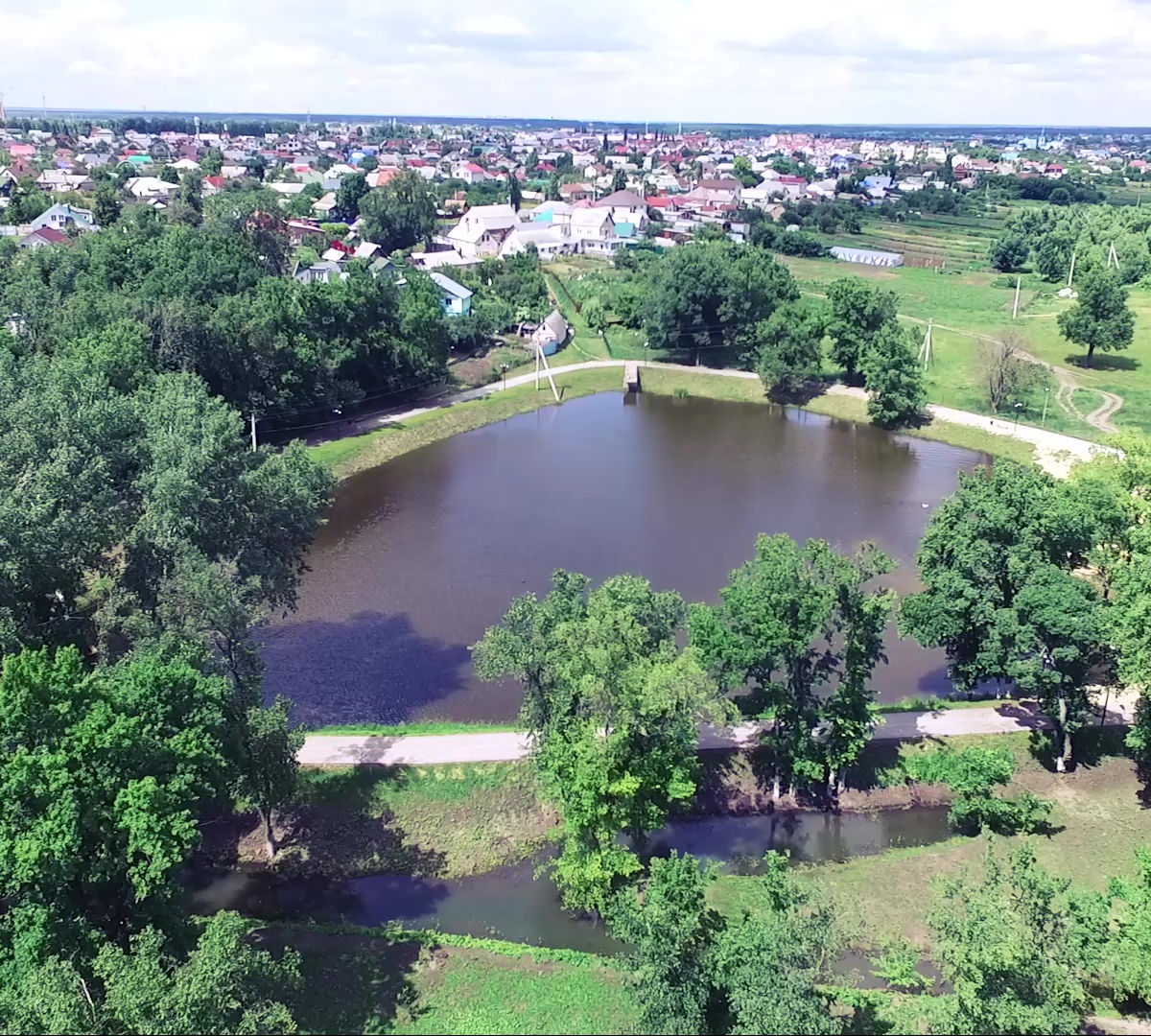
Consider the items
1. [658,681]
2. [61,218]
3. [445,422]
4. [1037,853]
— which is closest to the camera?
[658,681]

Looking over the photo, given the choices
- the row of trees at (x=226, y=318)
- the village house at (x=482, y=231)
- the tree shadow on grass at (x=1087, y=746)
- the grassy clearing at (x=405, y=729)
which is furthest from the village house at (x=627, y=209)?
the tree shadow on grass at (x=1087, y=746)

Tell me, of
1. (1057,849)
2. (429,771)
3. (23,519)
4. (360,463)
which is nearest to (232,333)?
(360,463)

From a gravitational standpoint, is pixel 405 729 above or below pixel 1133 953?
below

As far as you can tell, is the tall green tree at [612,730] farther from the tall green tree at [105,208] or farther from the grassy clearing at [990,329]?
the tall green tree at [105,208]

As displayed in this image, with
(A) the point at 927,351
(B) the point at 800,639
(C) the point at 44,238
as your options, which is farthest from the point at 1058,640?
(C) the point at 44,238

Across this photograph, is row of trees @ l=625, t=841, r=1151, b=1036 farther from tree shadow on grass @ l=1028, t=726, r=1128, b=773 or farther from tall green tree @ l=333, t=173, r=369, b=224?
tall green tree @ l=333, t=173, r=369, b=224

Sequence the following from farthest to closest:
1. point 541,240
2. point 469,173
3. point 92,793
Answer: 1. point 469,173
2. point 541,240
3. point 92,793

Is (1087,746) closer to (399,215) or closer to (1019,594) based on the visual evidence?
(1019,594)
